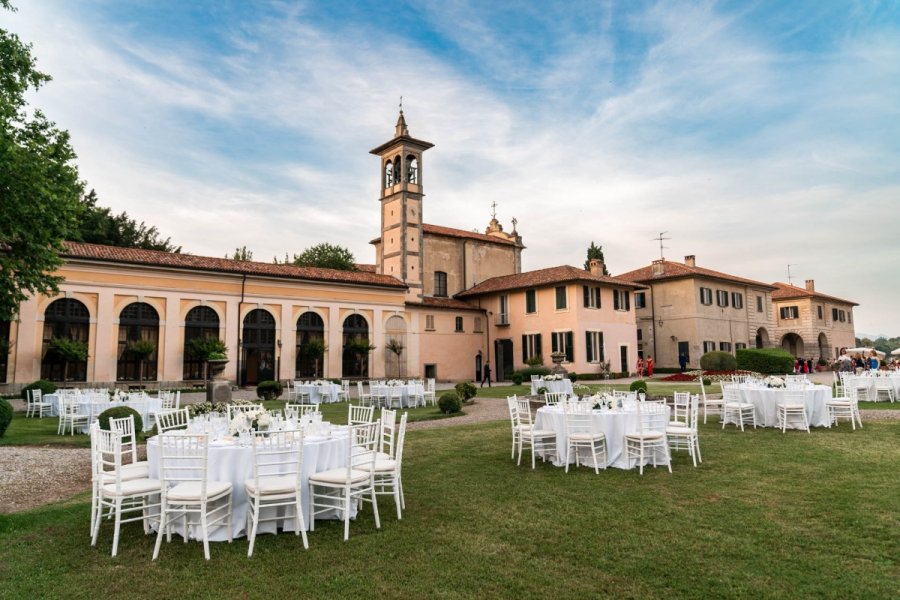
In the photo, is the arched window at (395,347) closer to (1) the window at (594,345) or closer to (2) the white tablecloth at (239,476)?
(1) the window at (594,345)

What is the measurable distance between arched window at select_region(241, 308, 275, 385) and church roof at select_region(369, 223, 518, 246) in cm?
1245

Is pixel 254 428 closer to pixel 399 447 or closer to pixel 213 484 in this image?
pixel 213 484

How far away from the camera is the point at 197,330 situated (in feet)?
85.4

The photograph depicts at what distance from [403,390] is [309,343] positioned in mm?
11151

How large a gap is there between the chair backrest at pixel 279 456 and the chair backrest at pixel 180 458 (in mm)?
490

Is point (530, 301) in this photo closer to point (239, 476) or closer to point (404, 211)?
point (404, 211)

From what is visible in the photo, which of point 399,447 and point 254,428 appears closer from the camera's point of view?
point 399,447

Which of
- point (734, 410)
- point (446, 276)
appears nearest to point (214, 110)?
point (734, 410)

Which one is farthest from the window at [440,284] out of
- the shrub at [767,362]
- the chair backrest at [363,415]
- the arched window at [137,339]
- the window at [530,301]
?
the chair backrest at [363,415]

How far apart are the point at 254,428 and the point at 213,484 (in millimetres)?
1196

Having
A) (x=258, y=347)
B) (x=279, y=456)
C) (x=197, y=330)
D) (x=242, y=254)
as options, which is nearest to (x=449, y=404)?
(x=279, y=456)

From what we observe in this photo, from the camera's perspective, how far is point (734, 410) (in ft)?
38.4

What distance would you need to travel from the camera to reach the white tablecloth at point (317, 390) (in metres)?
20.9

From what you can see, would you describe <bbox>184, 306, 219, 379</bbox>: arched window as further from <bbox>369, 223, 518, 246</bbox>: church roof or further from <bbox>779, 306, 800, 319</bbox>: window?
<bbox>779, 306, 800, 319</bbox>: window
